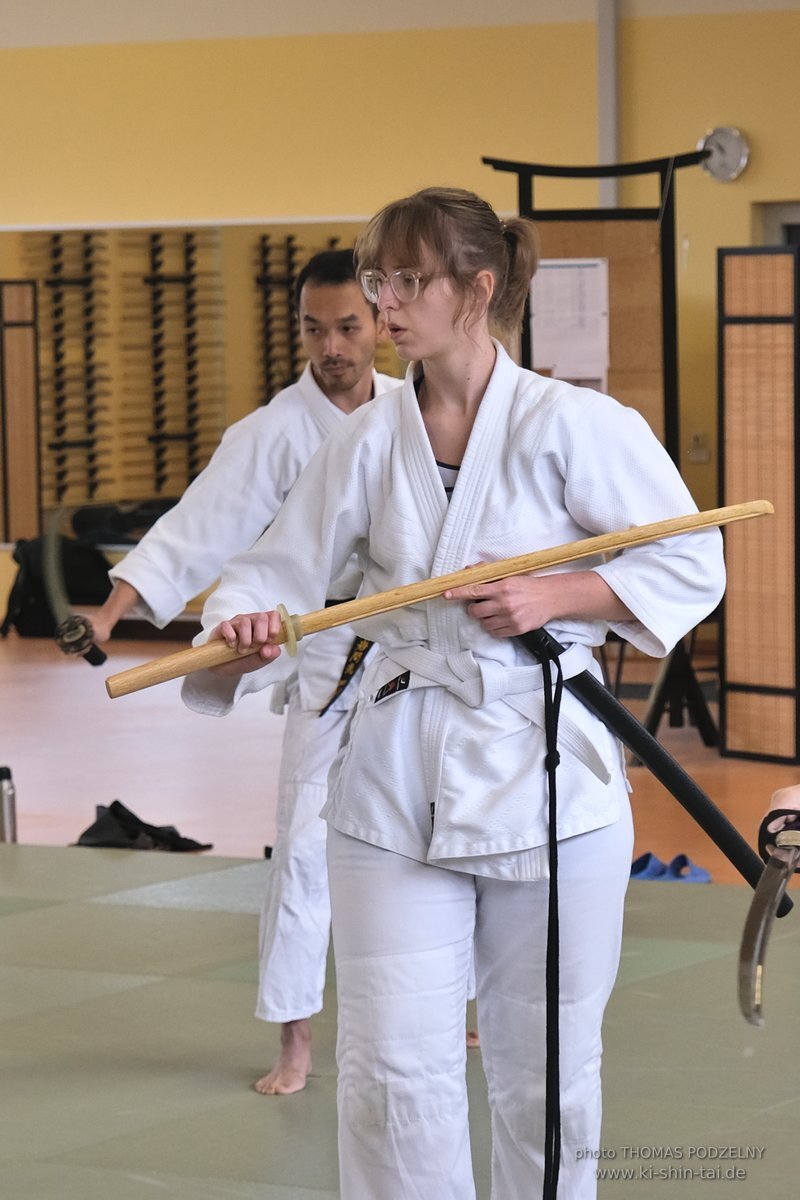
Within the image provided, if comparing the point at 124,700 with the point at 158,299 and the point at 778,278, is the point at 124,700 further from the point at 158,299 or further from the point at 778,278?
the point at 778,278

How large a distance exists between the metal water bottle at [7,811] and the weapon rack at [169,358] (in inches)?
215

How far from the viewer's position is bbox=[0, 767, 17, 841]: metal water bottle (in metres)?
5.05

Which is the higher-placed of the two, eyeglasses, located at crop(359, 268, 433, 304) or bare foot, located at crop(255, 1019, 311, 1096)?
eyeglasses, located at crop(359, 268, 433, 304)

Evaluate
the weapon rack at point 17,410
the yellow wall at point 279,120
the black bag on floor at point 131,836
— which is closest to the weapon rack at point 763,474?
the black bag on floor at point 131,836

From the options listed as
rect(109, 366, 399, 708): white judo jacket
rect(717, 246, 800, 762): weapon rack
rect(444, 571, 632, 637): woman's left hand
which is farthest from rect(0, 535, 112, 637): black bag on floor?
rect(444, 571, 632, 637): woman's left hand

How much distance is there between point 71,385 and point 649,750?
9242 mm

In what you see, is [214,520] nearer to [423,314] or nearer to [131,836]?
[423,314]

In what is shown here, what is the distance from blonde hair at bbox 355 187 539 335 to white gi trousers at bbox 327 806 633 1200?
2.17 ft

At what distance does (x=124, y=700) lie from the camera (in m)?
8.67

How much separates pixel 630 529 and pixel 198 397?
881cm

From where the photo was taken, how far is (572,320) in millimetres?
6445

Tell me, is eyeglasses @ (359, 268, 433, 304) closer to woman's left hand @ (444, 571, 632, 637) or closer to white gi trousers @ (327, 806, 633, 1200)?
woman's left hand @ (444, 571, 632, 637)

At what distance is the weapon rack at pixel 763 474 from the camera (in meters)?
6.41

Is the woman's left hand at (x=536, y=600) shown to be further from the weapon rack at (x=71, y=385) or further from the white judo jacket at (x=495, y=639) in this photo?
the weapon rack at (x=71, y=385)
